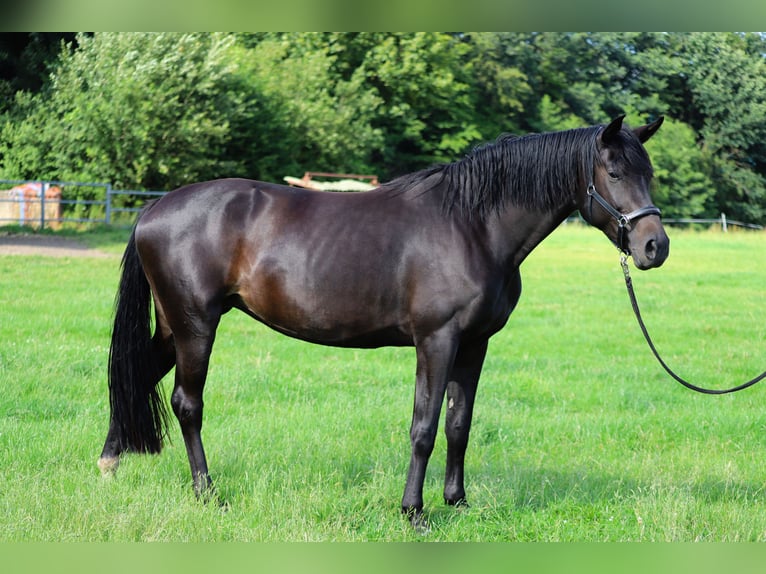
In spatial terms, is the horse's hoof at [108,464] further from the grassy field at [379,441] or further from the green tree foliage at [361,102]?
the green tree foliage at [361,102]

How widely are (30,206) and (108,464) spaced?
17.6 meters

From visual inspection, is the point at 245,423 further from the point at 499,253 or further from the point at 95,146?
the point at 95,146

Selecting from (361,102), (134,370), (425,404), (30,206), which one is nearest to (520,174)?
(425,404)

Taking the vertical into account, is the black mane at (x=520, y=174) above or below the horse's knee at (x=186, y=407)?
above

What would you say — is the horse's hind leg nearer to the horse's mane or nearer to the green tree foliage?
the horse's mane

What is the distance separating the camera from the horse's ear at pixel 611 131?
4.17m

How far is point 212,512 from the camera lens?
4.46m

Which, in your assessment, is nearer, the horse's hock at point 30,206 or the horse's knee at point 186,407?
the horse's knee at point 186,407

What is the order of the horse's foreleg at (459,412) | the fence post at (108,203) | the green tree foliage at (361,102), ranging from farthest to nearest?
the green tree foliage at (361,102), the fence post at (108,203), the horse's foreleg at (459,412)

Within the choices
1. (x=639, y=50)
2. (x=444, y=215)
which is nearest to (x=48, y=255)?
(x=444, y=215)

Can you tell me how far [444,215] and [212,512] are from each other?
6.99 ft

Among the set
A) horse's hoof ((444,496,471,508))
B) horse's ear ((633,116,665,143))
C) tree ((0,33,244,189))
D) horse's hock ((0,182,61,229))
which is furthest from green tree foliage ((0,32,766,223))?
horse's ear ((633,116,665,143))

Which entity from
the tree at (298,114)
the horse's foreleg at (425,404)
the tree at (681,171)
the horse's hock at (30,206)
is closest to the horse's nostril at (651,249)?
the horse's foreleg at (425,404)

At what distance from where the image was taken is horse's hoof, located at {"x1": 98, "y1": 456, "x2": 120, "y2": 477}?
5117 mm
